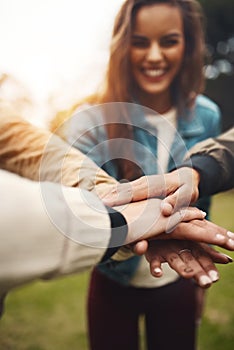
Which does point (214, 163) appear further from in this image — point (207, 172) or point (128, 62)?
point (128, 62)

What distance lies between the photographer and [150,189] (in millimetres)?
1641

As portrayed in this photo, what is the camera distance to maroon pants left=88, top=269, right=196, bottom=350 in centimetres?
178

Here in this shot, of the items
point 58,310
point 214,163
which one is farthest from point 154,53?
point 58,310

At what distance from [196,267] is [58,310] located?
1.47ft

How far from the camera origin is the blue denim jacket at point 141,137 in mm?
1661

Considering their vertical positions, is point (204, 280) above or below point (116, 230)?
below

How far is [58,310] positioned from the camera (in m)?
1.71

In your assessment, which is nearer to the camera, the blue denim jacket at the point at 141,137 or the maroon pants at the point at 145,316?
the blue denim jacket at the point at 141,137

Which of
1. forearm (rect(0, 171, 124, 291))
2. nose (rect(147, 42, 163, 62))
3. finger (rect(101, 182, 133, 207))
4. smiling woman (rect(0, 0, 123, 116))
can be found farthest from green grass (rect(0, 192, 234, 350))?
smiling woman (rect(0, 0, 123, 116))

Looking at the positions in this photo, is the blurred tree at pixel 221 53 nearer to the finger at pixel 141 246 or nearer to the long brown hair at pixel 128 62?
the long brown hair at pixel 128 62

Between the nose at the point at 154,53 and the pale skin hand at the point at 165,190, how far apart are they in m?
0.34

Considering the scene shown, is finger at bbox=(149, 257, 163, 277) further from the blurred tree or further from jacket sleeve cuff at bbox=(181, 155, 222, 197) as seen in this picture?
the blurred tree

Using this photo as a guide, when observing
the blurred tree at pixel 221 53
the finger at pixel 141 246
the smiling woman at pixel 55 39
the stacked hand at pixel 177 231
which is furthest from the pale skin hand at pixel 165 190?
the smiling woman at pixel 55 39

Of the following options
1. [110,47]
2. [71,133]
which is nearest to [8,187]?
[71,133]
